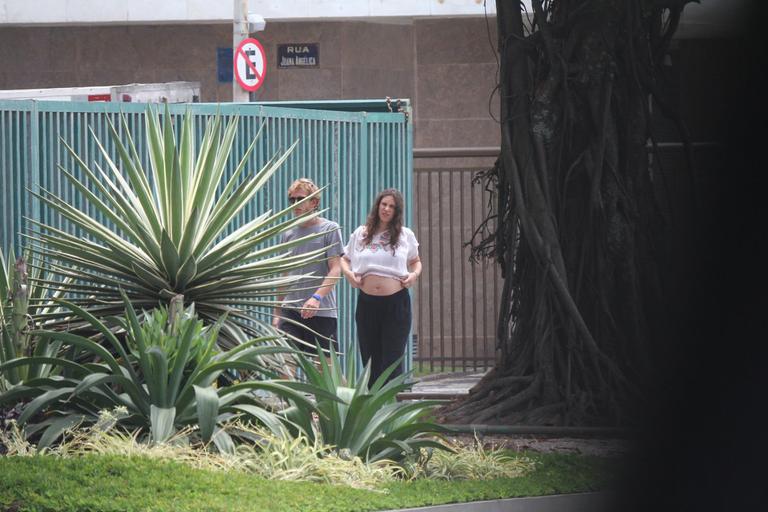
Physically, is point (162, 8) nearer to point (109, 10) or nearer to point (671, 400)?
point (109, 10)

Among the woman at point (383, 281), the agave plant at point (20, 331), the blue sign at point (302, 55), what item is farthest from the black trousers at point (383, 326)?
the blue sign at point (302, 55)

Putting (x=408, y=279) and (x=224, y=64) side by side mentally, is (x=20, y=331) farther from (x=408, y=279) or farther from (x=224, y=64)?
(x=224, y=64)

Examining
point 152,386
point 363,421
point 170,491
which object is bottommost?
point 170,491

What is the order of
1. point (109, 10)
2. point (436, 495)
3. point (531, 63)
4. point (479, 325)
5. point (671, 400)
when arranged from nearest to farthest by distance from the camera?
1. point (436, 495)
2. point (671, 400)
3. point (531, 63)
4. point (479, 325)
5. point (109, 10)

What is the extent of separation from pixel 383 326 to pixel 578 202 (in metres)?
2.03

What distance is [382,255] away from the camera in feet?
34.7

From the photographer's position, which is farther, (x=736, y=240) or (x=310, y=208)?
(x=310, y=208)

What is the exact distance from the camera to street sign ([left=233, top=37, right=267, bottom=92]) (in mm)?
19609

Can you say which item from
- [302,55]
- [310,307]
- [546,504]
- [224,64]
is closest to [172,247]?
[310,307]

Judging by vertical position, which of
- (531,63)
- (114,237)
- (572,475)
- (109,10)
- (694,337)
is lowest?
(572,475)

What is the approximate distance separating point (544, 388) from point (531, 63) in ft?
8.80

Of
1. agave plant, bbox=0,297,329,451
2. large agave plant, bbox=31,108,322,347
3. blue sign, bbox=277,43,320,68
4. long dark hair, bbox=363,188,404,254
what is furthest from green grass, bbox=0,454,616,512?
blue sign, bbox=277,43,320,68

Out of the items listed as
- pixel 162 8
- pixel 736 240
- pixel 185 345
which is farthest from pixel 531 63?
pixel 162 8

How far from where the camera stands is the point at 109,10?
2141 centimetres
